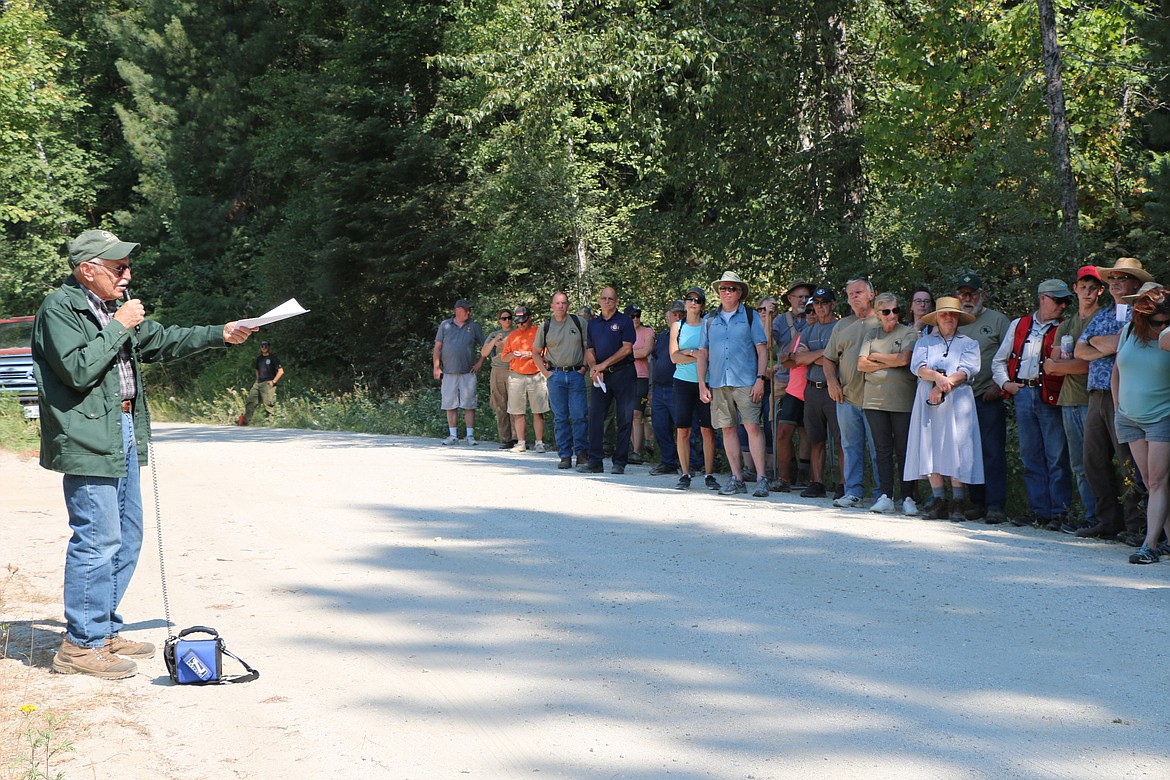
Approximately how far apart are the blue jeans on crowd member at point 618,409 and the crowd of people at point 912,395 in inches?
1.0

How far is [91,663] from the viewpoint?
230 inches

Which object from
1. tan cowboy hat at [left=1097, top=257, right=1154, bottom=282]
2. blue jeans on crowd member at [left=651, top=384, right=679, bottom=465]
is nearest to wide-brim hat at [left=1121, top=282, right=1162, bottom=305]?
tan cowboy hat at [left=1097, top=257, right=1154, bottom=282]

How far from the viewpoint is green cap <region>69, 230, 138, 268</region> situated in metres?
5.94

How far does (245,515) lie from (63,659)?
15.6 ft

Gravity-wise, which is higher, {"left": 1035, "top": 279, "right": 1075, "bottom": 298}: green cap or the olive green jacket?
{"left": 1035, "top": 279, "right": 1075, "bottom": 298}: green cap

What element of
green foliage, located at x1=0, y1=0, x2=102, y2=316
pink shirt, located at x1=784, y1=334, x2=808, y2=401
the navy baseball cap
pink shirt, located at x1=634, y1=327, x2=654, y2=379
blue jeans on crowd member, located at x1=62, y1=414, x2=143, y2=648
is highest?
green foliage, located at x1=0, y1=0, x2=102, y2=316

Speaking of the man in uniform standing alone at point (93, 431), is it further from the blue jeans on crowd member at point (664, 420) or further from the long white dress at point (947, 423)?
the blue jeans on crowd member at point (664, 420)

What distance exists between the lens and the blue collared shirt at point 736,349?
1186 cm

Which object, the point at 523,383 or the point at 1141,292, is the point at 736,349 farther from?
the point at 523,383

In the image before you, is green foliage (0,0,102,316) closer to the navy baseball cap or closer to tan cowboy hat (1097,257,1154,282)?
the navy baseball cap

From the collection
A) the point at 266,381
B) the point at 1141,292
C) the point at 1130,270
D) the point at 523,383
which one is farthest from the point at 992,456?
the point at 266,381

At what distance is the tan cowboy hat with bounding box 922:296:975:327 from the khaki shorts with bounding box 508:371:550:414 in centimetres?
703

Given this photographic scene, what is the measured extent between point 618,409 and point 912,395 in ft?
14.5

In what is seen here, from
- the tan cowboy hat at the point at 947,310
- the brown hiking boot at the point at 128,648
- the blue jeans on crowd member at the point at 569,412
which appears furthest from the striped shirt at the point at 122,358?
the blue jeans on crowd member at the point at 569,412
